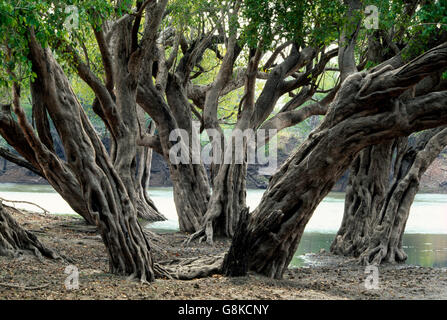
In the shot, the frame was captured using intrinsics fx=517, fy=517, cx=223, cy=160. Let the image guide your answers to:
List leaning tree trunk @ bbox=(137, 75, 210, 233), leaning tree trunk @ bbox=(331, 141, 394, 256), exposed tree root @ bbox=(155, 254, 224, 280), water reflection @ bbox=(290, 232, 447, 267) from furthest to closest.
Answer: leaning tree trunk @ bbox=(137, 75, 210, 233) < water reflection @ bbox=(290, 232, 447, 267) < leaning tree trunk @ bbox=(331, 141, 394, 256) < exposed tree root @ bbox=(155, 254, 224, 280)

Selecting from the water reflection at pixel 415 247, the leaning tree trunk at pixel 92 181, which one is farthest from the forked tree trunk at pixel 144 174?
the leaning tree trunk at pixel 92 181

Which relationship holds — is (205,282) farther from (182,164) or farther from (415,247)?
(415,247)

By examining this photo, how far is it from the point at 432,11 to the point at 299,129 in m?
45.1

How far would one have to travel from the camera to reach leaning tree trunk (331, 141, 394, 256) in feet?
33.9

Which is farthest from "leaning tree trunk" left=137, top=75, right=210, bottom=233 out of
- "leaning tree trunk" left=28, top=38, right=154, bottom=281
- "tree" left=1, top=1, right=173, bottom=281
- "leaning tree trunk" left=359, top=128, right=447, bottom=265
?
"leaning tree trunk" left=28, top=38, right=154, bottom=281

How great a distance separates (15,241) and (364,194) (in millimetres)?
6654

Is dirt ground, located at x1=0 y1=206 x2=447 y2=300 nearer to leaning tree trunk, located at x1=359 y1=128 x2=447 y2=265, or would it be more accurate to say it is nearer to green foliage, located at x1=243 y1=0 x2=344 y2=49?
leaning tree trunk, located at x1=359 y1=128 x2=447 y2=265

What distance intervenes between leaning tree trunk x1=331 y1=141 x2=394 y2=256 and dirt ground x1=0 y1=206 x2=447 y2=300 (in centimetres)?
65

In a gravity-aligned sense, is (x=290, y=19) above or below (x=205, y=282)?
above

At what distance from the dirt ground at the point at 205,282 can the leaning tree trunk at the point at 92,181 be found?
0.90 ft

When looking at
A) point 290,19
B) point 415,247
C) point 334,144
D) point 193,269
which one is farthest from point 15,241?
point 415,247

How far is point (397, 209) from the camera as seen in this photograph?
9.68 metres

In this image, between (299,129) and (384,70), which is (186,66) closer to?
(384,70)

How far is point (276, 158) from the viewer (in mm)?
47781
